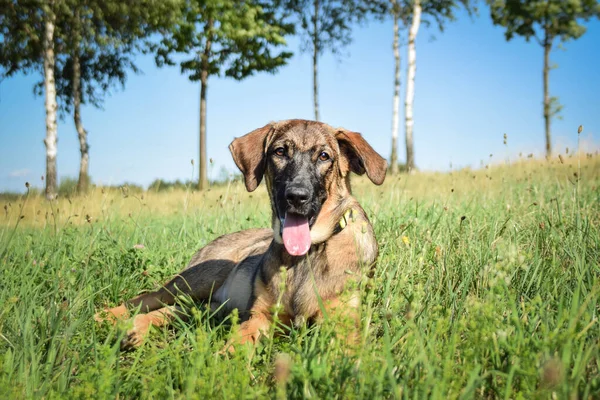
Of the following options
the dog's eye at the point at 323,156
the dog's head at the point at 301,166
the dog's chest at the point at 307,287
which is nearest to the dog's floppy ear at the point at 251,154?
the dog's head at the point at 301,166

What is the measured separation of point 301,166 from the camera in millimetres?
3154

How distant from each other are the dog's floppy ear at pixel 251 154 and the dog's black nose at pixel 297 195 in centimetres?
53

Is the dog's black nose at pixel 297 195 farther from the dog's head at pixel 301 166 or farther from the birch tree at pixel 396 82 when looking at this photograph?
the birch tree at pixel 396 82

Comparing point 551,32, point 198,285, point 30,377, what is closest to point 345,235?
point 198,285

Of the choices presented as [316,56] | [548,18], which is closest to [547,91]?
[548,18]

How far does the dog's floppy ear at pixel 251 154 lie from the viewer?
3.45m

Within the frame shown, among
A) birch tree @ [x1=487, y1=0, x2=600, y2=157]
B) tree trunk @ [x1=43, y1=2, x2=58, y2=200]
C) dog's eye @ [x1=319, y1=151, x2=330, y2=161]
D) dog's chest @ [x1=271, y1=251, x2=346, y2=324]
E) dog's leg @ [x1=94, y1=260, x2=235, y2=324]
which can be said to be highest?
birch tree @ [x1=487, y1=0, x2=600, y2=157]

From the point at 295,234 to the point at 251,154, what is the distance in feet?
2.73

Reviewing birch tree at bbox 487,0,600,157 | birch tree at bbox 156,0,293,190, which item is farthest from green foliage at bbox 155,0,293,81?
birch tree at bbox 487,0,600,157

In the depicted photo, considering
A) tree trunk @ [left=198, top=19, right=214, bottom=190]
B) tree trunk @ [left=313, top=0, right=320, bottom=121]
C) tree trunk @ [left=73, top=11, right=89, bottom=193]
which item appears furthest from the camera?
tree trunk @ [left=313, top=0, right=320, bottom=121]

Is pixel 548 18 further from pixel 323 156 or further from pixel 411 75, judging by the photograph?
pixel 323 156

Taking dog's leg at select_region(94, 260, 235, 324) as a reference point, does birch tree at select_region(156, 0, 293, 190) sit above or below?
above

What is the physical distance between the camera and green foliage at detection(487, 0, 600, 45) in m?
23.9

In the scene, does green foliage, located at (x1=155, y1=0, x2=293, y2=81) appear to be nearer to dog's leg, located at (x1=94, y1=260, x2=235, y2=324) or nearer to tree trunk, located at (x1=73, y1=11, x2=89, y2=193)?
tree trunk, located at (x1=73, y1=11, x2=89, y2=193)
